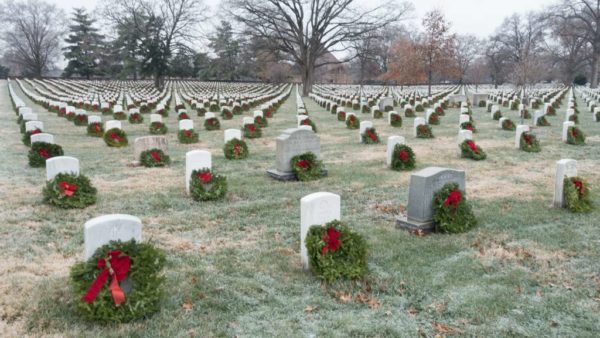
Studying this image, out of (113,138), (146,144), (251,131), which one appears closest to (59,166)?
(146,144)

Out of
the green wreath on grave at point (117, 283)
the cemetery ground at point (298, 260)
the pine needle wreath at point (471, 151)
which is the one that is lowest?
the cemetery ground at point (298, 260)

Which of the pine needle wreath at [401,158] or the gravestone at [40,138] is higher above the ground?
the gravestone at [40,138]

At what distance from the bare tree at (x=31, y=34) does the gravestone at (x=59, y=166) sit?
7240cm

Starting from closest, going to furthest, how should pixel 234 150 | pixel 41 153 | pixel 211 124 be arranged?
1. pixel 41 153
2. pixel 234 150
3. pixel 211 124

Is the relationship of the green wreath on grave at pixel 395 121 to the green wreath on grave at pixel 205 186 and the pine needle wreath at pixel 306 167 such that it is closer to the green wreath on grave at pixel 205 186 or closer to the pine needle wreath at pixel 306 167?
the pine needle wreath at pixel 306 167

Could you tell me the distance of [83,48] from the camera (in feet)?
213

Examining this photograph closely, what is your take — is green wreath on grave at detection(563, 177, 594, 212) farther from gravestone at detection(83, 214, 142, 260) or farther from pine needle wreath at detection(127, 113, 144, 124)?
pine needle wreath at detection(127, 113, 144, 124)

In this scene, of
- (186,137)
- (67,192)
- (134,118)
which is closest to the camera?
(67,192)

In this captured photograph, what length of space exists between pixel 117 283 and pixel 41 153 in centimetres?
777

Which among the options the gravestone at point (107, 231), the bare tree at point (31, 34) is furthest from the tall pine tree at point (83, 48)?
the gravestone at point (107, 231)

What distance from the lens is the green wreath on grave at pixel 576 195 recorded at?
7.29 meters

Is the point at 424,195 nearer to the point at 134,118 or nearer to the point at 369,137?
the point at 369,137

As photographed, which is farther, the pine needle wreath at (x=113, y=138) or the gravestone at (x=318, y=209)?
the pine needle wreath at (x=113, y=138)

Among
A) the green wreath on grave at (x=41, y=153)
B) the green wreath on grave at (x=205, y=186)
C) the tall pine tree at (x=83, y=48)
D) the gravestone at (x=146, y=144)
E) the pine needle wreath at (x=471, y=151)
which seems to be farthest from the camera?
the tall pine tree at (x=83, y=48)
